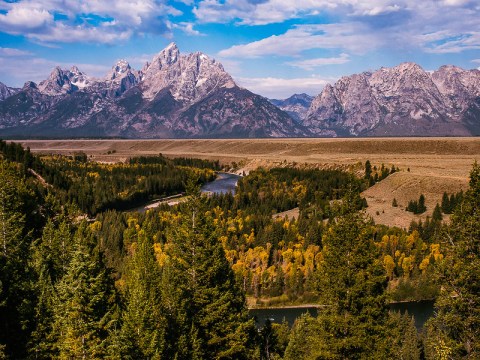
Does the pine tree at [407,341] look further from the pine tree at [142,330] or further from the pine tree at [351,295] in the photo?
the pine tree at [142,330]

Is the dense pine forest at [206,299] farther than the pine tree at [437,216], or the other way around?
the pine tree at [437,216]

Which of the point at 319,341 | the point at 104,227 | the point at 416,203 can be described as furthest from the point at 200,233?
the point at 416,203

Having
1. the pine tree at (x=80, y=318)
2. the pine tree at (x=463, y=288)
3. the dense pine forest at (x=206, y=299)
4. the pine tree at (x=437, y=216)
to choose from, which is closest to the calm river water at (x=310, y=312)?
the dense pine forest at (x=206, y=299)

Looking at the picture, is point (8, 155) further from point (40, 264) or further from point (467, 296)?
point (467, 296)

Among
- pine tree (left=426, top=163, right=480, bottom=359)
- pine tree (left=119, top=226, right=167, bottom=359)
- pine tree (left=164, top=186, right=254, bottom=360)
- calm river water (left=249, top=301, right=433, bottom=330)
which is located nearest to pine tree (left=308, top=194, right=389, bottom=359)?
pine tree (left=426, top=163, right=480, bottom=359)

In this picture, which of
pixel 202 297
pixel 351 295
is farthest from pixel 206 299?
pixel 351 295

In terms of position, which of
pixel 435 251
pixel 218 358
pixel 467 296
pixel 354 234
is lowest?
pixel 435 251

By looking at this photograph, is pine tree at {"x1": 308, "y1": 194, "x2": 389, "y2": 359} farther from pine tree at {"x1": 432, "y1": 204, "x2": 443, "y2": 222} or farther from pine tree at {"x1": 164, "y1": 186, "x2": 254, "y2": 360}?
pine tree at {"x1": 432, "y1": 204, "x2": 443, "y2": 222}

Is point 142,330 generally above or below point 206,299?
below

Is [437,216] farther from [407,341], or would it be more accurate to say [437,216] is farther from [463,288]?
[463,288]
